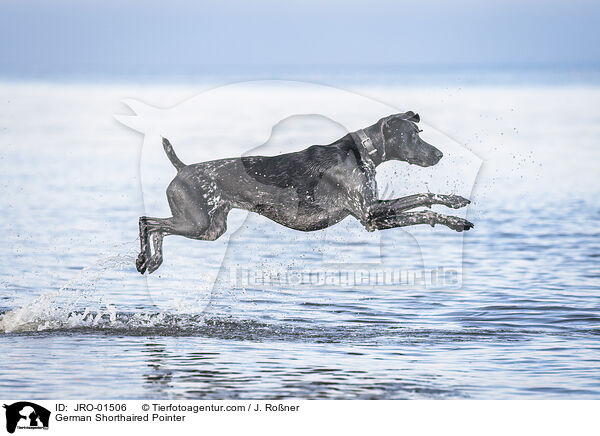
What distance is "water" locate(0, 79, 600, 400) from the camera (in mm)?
7574

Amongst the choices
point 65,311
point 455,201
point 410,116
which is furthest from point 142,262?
point 455,201

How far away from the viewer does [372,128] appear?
8523 mm

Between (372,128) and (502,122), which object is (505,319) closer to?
(372,128)

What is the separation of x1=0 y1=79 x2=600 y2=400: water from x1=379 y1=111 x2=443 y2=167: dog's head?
1.02 m

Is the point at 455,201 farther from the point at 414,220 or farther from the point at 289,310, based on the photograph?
the point at 289,310

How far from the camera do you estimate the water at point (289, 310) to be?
7574 millimetres

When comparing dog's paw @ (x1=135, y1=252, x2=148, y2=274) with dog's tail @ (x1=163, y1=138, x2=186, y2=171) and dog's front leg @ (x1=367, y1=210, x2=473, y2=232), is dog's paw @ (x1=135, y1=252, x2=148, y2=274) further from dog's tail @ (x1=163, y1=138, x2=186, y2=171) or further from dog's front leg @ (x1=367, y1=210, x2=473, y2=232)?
dog's front leg @ (x1=367, y1=210, x2=473, y2=232)

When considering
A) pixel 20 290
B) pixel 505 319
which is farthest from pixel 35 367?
pixel 505 319

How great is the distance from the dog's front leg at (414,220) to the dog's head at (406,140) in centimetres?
58

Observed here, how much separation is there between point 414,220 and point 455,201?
0.35 metres

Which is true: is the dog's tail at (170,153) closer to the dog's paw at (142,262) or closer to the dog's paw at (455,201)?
the dog's paw at (142,262)

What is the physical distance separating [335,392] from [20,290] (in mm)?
4734
